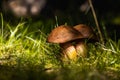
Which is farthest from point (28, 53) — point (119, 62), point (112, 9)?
point (112, 9)

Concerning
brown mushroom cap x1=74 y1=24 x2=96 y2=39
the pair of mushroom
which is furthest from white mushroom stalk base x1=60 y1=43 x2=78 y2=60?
brown mushroom cap x1=74 y1=24 x2=96 y2=39

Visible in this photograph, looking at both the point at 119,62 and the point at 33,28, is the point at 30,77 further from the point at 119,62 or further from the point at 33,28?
the point at 33,28

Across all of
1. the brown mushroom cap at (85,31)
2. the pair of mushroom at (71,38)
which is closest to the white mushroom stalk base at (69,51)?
the pair of mushroom at (71,38)

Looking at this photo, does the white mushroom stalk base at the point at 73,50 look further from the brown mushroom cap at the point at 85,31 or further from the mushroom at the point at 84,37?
the brown mushroom cap at the point at 85,31

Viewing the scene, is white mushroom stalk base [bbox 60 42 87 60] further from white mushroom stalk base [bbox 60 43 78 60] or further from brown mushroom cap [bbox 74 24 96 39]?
brown mushroom cap [bbox 74 24 96 39]

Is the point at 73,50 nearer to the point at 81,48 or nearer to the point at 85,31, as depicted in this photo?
the point at 81,48
